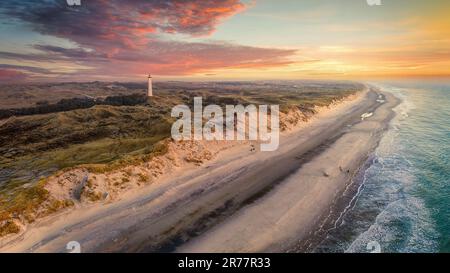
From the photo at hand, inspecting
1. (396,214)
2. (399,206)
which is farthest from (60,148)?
(399,206)

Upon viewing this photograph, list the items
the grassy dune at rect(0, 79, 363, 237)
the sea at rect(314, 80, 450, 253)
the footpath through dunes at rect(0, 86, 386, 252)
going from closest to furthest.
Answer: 1. the footpath through dunes at rect(0, 86, 386, 252)
2. the sea at rect(314, 80, 450, 253)
3. the grassy dune at rect(0, 79, 363, 237)

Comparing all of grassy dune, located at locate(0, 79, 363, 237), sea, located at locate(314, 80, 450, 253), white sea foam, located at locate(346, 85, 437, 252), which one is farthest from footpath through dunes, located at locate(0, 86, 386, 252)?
sea, located at locate(314, 80, 450, 253)

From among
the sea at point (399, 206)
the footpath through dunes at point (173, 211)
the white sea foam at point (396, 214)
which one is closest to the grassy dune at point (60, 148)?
the footpath through dunes at point (173, 211)

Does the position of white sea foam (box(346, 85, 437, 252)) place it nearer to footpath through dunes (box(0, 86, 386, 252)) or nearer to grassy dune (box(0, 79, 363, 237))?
footpath through dunes (box(0, 86, 386, 252))
